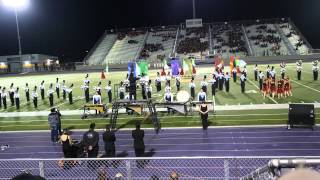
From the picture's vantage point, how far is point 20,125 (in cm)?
1908

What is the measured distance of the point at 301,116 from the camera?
14.8 m

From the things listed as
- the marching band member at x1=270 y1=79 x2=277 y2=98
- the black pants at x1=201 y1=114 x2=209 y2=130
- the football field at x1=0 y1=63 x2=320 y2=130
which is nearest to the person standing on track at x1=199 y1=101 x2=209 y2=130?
the black pants at x1=201 y1=114 x2=209 y2=130

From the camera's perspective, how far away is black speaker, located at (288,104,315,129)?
14.6 metres

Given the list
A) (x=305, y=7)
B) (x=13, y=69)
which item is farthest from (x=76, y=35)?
Answer: (x=305, y=7)

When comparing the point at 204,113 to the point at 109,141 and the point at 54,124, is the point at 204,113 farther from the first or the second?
the point at 54,124

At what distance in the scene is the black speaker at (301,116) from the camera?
47.9 feet

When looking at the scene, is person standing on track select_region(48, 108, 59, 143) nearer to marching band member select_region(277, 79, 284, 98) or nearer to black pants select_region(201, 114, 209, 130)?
black pants select_region(201, 114, 209, 130)

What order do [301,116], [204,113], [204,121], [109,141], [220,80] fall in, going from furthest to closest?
[220,80] → [204,121] → [204,113] → [301,116] → [109,141]

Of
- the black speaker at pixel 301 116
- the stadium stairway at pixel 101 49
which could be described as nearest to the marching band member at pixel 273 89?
the black speaker at pixel 301 116

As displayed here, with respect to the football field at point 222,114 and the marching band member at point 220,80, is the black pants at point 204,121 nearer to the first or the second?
the football field at point 222,114

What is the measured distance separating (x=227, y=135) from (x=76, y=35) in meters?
50.0

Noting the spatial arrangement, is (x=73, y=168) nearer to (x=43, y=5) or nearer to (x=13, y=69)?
(x=43, y=5)

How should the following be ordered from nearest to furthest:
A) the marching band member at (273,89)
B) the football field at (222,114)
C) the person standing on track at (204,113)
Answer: the person standing on track at (204,113) → the football field at (222,114) → the marching band member at (273,89)

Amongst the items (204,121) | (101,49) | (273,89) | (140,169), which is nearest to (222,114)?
(204,121)
